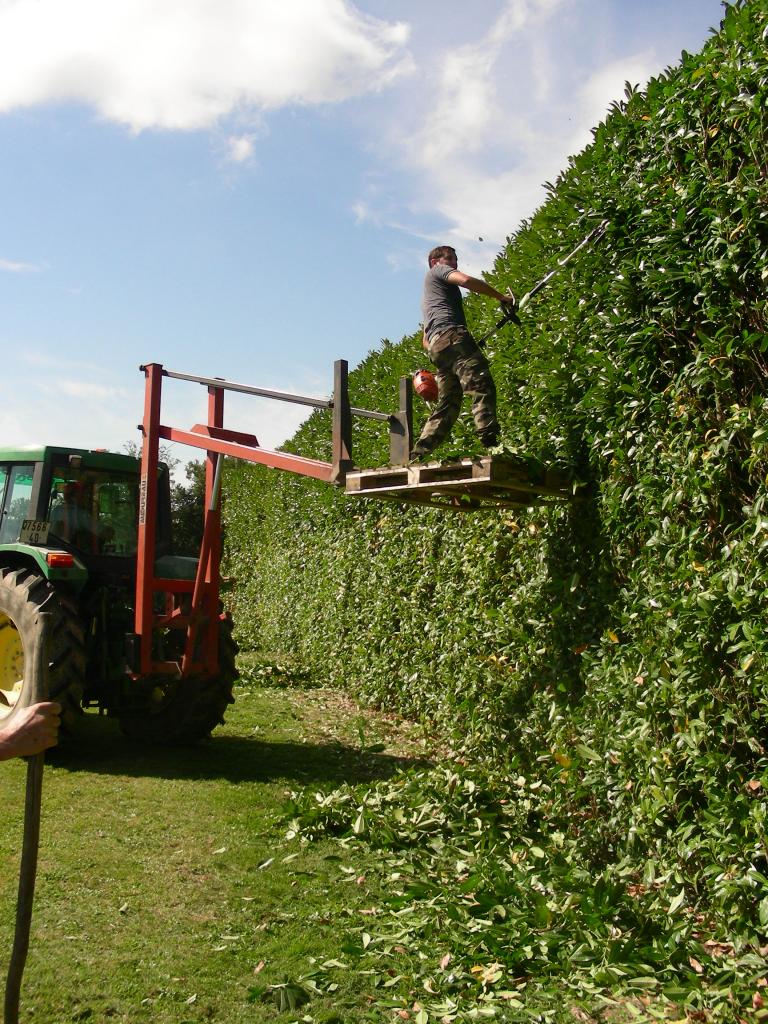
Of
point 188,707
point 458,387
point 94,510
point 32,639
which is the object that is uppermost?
point 458,387

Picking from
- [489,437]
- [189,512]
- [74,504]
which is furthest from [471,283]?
[189,512]

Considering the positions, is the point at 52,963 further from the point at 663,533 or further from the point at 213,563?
the point at 213,563

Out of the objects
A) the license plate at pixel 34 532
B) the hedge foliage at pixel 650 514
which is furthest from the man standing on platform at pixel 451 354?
the license plate at pixel 34 532

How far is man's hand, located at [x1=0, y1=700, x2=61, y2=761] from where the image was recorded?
102 inches

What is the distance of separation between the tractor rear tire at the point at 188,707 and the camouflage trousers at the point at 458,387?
3.16m

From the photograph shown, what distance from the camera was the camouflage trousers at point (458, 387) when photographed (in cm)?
530

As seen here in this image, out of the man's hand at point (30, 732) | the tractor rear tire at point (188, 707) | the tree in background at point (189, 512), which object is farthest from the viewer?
the tree in background at point (189, 512)

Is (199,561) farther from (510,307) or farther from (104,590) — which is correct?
(510,307)

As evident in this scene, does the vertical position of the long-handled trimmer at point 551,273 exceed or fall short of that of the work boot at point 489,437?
it exceeds it

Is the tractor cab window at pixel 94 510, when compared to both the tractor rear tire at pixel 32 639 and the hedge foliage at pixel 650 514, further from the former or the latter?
the hedge foliage at pixel 650 514

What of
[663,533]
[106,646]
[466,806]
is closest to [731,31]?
[663,533]

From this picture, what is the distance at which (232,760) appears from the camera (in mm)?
7398

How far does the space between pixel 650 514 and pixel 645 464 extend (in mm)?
234

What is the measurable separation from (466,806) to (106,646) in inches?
129
